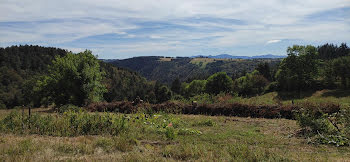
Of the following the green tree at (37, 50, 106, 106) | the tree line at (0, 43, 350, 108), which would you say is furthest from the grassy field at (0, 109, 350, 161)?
the green tree at (37, 50, 106, 106)

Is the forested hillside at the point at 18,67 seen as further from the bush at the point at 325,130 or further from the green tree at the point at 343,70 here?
the bush at the point at 325,130

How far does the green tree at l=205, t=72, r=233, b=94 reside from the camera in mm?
70938

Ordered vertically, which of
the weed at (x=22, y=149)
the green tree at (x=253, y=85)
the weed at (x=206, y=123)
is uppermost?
the weed at (x=22, y=149)

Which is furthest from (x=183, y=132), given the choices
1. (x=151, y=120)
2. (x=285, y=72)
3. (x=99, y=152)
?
(x=285, y=72)

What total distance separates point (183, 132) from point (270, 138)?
9.49 ft

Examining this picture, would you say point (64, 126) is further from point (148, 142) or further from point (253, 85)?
point (253, 85)

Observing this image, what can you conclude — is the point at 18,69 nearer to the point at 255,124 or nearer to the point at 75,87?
the point at 75,87

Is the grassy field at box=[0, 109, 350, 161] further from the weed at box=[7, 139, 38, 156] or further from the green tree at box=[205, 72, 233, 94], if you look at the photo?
the green tree at box=[205, 72, 233, 94]

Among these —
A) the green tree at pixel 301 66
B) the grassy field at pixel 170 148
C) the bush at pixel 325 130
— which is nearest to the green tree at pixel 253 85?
the green tree at pixel 301 66

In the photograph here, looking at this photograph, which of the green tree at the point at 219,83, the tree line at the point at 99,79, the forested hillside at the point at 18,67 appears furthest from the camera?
the forested hillside at the point at 18,67

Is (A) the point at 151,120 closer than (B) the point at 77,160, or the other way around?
(B) the point at 77,160

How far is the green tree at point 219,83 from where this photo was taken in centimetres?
7094

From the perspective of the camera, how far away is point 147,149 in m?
5.82

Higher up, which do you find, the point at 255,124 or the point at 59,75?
the point at 59,75
